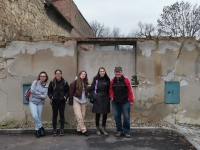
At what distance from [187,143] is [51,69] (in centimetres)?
402

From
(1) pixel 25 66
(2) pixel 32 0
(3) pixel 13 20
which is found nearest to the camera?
(1) pixel 25 66

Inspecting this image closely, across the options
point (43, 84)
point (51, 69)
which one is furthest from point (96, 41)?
point (43, 84)

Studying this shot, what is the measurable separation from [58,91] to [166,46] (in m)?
3.33

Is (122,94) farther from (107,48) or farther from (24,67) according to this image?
(24,67)

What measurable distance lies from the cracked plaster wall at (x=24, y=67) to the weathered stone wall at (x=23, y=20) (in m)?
0.36

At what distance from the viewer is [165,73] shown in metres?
6.89

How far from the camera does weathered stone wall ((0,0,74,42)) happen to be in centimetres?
689

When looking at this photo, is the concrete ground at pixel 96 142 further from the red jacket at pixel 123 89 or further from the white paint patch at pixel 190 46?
the white paint patch at pixel 190 46

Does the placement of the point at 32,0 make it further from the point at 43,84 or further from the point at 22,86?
the point at 43,84

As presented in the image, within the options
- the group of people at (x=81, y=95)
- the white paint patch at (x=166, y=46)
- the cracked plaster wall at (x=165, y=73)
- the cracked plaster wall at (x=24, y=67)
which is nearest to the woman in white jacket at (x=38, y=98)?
the group of people at (x=81, y=95)

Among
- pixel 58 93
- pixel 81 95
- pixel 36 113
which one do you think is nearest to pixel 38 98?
pixel 36 113

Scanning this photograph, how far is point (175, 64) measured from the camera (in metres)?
6.89

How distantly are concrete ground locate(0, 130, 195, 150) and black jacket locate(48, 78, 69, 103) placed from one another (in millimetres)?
964

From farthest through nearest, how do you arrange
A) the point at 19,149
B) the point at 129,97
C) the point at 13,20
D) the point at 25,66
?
the point at 13,20, the point at 25,66, the point at 129,97, the point at 19,149
